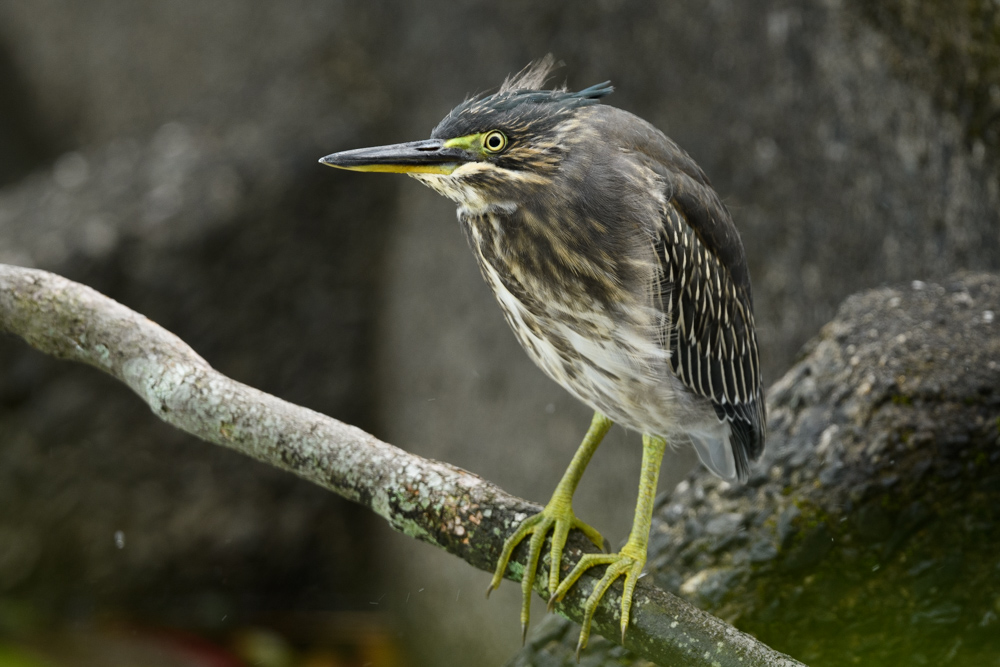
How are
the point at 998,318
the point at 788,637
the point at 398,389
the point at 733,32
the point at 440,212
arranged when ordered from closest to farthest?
the point at 788,637
the point at 998,318
the point at 733,32
the point at 440,212
the point at 398,389

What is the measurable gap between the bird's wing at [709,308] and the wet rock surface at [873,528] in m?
0.18

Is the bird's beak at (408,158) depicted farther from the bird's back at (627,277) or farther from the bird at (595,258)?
the bird's back at (627,277)

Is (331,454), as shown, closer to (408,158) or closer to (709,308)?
(408,158)

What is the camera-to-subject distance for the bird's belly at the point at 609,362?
1634mm

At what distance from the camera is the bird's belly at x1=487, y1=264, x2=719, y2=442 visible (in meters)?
1.63

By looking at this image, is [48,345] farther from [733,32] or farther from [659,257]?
[733,32]

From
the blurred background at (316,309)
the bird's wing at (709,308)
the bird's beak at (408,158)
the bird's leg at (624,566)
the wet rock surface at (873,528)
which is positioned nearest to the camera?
the bird's beak at (408,158)

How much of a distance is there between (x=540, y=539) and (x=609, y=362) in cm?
39

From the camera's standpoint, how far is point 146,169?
3855mm

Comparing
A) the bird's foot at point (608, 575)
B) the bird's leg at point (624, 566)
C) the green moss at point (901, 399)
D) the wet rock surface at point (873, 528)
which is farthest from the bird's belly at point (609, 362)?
the green moss at point (901, 399)

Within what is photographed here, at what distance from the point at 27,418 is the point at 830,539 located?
3052mm

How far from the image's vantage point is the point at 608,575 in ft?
5.34

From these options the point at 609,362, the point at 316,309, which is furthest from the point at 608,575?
the point at 316,309

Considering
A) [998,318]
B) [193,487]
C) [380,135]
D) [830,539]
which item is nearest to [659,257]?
[830,539]
